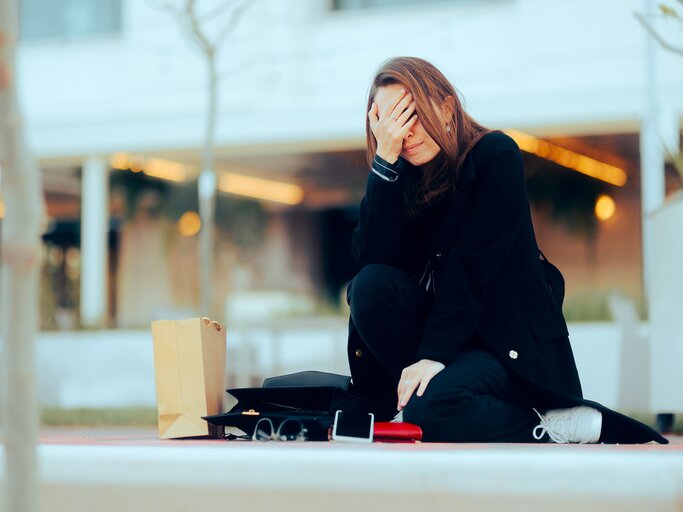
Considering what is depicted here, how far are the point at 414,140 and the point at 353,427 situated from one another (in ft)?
2.49

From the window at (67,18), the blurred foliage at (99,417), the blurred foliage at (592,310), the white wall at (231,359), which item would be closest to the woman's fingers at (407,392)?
the blurred foliage at (99,417)

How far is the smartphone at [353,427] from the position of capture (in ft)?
8.43

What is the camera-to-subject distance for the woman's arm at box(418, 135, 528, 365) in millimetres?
2678

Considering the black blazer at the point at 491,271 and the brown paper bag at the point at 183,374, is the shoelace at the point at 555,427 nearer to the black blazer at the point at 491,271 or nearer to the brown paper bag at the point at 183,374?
the black blazer at the point at 491,271

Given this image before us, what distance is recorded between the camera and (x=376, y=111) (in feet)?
9.46

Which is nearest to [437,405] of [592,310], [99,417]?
[99,417]

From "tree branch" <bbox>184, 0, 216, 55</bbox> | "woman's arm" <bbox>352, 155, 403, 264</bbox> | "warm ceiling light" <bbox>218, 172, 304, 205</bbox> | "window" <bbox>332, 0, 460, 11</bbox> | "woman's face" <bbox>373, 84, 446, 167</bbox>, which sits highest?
"window" <bbox>332, 0, 460, 11</bbox>

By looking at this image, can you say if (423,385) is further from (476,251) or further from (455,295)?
(476,251)

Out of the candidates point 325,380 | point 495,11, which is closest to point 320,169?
point 495,11

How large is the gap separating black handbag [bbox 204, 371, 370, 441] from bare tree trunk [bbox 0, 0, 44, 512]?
1.36m

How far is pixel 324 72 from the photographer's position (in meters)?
14.3

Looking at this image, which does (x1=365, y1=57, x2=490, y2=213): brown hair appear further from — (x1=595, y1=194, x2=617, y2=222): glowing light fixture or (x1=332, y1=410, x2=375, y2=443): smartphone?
(x1=595, y1=194, x2=617, y2=222): glowing light fixture

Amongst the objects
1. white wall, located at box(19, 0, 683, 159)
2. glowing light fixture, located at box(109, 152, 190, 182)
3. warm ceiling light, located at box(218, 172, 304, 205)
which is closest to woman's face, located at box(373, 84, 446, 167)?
white wall, located at box(19, 0, 683, 159)

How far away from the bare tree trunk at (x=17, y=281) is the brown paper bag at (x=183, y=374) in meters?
1.54
